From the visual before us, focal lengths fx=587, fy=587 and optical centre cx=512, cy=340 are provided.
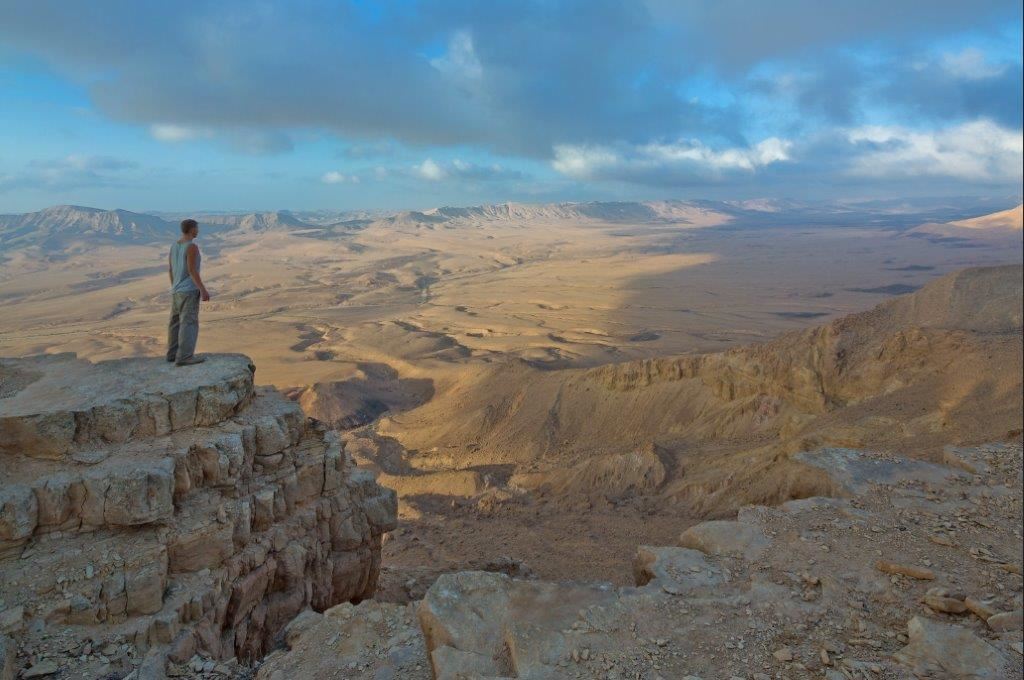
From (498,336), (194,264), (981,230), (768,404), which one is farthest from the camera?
(981,230)

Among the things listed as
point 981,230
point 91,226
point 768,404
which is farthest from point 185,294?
point 981,230

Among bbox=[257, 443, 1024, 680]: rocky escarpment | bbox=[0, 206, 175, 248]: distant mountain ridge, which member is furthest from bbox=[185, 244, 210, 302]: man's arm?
bbox=[0, 206, 175, 248]: distant mountain ridge

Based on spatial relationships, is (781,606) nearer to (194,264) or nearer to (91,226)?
(194,264)

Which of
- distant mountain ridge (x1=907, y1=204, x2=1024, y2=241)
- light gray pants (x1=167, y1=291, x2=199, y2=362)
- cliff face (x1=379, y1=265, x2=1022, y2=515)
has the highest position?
distant mountain ridge (x1=907, y1=204, x2=1024, y2=241)

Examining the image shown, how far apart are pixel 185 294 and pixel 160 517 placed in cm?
283

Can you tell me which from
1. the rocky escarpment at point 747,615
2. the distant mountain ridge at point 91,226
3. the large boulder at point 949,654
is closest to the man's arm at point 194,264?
the rocky escarpment at point 747,615

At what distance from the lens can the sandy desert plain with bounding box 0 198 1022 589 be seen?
13180 mm

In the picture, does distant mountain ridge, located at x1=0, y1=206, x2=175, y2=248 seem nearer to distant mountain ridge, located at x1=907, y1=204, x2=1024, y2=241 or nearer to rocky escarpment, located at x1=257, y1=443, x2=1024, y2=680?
rocky escarpment, located at x1=257, y1=443, x2=1024, y2=680

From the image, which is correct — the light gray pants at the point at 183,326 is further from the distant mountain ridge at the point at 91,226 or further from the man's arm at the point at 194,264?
the distant mountain ridge at the point at 91,226

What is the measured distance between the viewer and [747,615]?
202 inches

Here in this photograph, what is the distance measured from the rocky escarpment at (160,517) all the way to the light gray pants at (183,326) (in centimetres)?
26

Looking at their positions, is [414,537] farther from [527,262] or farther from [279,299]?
[527,262]

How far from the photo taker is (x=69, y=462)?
603cm

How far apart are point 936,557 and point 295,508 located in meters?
7.34
